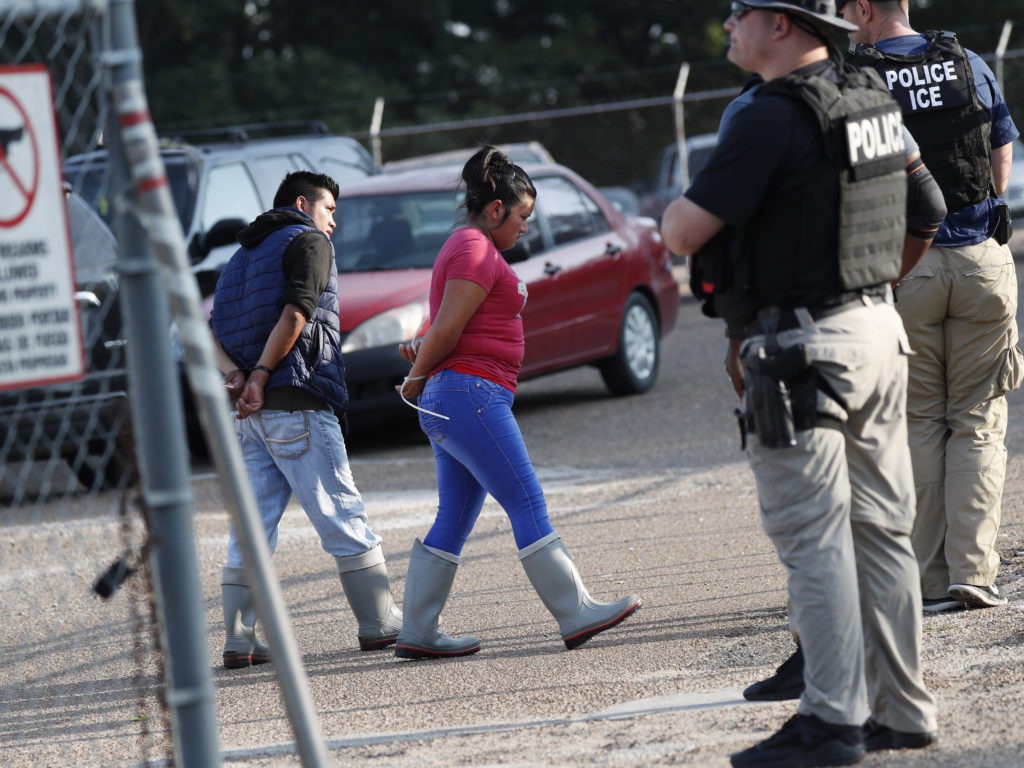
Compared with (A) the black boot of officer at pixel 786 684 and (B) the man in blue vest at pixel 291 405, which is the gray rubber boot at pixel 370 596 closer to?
(B) the man in blue vest at pixel 291 405

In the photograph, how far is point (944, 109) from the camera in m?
5.12

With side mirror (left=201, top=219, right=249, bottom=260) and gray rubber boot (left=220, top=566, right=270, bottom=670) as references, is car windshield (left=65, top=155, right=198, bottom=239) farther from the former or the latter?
gray rubber boot (left=220, top=566, right=270, bottom=670)

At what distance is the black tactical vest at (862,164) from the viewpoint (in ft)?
12.0

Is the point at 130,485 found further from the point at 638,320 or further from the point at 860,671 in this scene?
the point at 638,320

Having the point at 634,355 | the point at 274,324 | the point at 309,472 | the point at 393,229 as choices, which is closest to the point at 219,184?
the point at 393,229

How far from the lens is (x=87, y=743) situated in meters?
4.73

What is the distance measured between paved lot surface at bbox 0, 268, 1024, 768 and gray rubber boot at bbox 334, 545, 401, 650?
0.11 m

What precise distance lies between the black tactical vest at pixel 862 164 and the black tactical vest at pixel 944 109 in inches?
50.6

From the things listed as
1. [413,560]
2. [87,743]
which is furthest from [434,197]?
[87,743]

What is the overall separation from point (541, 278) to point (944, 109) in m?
5.45

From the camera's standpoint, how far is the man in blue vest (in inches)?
217

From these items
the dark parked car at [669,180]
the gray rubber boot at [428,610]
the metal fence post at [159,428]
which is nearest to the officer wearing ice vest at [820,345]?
the metal fence post at [159,428]

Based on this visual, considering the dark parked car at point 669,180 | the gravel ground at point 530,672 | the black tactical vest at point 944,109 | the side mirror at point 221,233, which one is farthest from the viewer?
the dark parked car at point 669,180

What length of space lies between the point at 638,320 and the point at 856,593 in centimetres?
794
